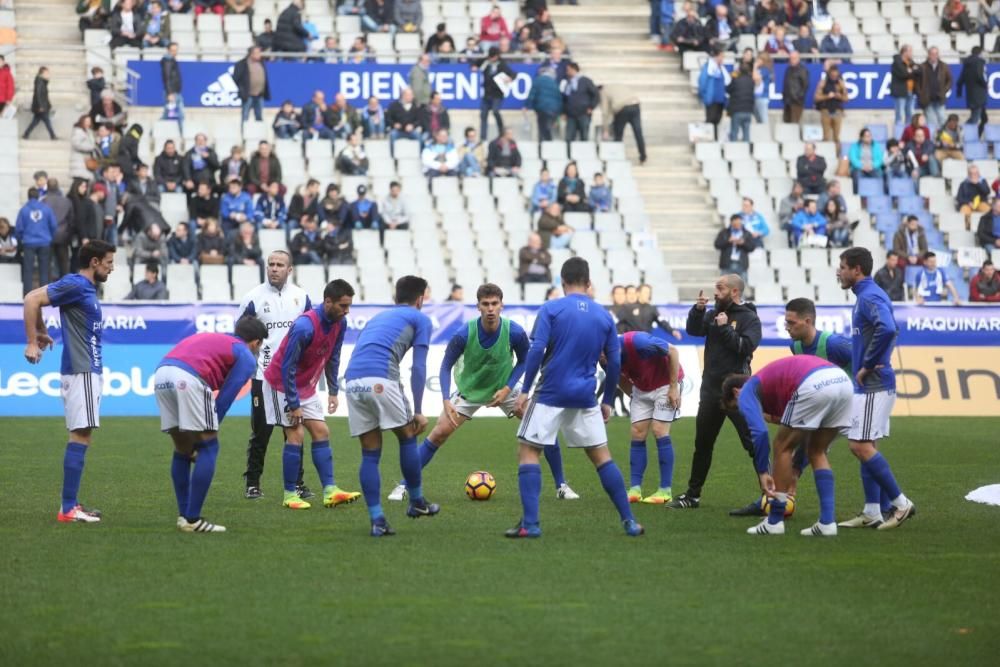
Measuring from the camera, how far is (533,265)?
1112 inches

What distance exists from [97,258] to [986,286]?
65.4 feet

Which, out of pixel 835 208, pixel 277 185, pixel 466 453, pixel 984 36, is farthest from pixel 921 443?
pixel 984 36

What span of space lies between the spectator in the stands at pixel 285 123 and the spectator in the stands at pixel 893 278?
11915mm

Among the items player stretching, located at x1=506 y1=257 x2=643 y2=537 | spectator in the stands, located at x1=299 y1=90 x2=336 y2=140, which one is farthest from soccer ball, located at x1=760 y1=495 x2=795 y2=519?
spectator in the stands, located at x1=299 y1=90 x2=336 y2=140

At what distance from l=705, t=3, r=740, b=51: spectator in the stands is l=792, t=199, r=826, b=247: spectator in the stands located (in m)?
6.00

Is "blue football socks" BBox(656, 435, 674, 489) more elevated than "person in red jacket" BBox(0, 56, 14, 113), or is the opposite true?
"person in red jacket" BBox(0, 56, 14, 113)

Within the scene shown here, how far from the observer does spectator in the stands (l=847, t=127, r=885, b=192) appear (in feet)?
107

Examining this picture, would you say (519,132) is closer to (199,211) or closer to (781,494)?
(199,211)

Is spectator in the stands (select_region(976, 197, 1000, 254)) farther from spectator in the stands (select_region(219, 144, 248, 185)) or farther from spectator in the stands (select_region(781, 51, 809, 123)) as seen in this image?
spectator in the stands (select_region(219, 144, 248, 185))

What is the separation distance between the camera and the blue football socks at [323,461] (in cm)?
1334

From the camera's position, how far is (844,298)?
1155 inches

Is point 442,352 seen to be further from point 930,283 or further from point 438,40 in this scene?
point 438,40

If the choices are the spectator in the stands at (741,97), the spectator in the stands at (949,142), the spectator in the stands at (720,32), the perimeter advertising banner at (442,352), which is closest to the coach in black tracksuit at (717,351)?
the perimeter advertising banner at (442,352)

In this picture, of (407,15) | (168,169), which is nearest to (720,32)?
(407,15)
